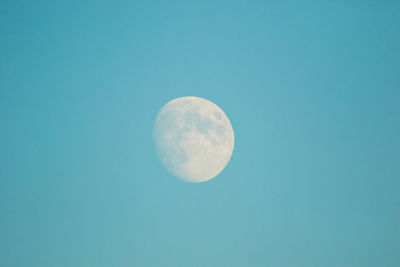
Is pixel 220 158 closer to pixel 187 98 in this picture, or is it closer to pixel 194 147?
pixel 194 147

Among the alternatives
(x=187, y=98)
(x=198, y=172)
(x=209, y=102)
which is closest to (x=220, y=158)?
(x=198, y=172)

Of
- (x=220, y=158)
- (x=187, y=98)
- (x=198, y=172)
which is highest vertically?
(x=187, y=98)

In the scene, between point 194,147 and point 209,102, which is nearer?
point 194,147

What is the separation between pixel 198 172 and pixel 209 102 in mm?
7074

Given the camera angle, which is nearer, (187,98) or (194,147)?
(194,147)

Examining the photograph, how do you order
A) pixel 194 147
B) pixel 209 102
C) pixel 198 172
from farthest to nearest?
pixel 209 102 < pixel 198 172 < pixel 194 147

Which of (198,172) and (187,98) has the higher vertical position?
(187,98)

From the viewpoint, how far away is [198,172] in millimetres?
8125

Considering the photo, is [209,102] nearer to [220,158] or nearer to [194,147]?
[194,147]

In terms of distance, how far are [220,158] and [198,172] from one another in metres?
2.52

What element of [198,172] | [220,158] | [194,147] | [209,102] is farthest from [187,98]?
[198,172]

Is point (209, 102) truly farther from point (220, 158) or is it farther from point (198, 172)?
point (198, 172)

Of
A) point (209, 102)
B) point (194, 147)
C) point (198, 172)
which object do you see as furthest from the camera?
point (209, 102)

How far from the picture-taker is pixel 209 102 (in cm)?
871
